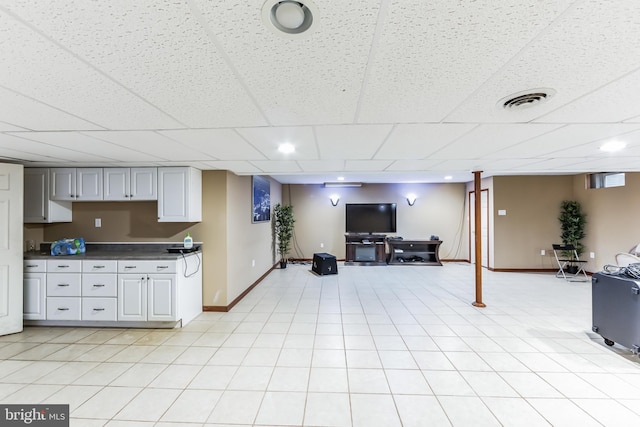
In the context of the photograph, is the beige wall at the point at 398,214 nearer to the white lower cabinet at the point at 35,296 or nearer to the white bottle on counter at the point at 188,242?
the white bottle on counter at the point at 188,242

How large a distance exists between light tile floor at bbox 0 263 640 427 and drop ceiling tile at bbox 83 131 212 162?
7.00ft

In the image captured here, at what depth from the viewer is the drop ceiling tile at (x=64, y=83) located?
3.55 feet

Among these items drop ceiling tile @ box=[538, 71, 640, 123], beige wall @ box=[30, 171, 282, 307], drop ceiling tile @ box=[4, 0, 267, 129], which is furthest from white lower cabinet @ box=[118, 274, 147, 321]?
drop ceiling tile @ box=[538, 71, 640, 123]

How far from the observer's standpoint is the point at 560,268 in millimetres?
6160

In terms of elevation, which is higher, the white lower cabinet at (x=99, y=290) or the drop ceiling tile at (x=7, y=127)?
the drop ceiling tile at (x=7, y=127)

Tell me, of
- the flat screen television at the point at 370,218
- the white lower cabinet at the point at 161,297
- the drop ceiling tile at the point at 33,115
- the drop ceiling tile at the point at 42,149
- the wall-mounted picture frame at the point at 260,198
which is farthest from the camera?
the flat screen television at the point at 370,218

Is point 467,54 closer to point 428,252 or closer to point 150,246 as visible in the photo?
point 150,246

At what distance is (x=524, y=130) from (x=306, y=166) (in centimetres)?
252

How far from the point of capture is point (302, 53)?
46.4 inches


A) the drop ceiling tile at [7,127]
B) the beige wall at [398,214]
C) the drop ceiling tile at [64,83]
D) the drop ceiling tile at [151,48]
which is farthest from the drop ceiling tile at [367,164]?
the beige wall at [398,214]

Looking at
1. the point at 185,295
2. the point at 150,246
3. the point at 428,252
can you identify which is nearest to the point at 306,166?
the point at 185,295

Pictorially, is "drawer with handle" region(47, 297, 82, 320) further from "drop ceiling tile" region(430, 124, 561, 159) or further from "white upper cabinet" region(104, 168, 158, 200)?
"drop ceiling tile" region(430, 124, 561, 159)

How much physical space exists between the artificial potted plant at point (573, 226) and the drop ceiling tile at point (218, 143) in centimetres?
713

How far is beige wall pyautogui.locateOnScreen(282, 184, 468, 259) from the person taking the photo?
26.7 ft
